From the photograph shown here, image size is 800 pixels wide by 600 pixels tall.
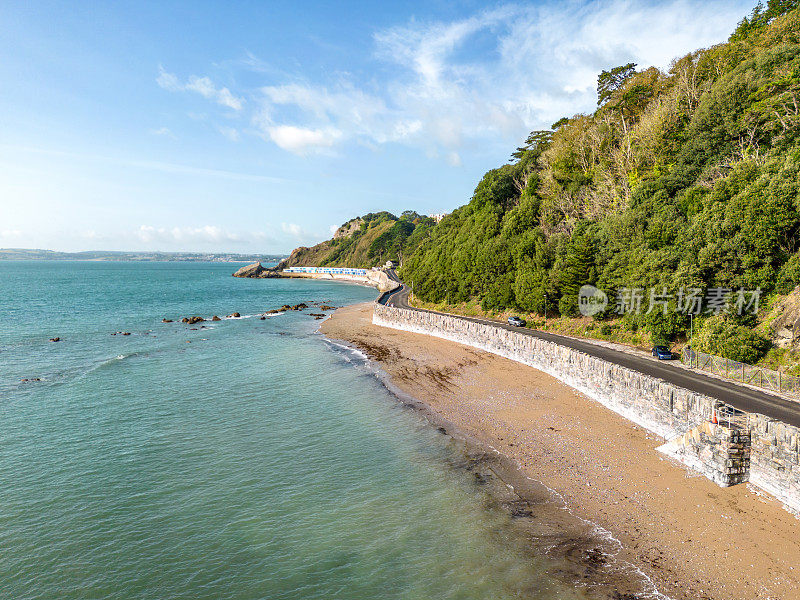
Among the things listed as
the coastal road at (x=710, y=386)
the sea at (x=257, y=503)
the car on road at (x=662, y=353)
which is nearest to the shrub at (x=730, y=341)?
the car on road at (x=662, y=353)

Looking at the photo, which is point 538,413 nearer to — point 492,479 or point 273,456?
point 492,479

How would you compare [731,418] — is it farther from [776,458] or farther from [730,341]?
[730,341]

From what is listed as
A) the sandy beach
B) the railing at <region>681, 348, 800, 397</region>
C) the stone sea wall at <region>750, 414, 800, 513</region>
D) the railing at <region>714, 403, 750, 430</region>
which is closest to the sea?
the sandy beach

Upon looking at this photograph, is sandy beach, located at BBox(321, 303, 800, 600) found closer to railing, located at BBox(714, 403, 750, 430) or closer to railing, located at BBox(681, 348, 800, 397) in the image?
railing, located at BBox(714, 403, 750, 430)

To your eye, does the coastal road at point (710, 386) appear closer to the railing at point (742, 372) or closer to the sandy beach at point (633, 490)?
the railing at point (742, 372)

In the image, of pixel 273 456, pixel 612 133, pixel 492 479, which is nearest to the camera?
pixel 492 479

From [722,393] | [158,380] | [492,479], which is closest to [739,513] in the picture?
[492,479]

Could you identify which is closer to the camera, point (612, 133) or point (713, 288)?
point (713, 288)
